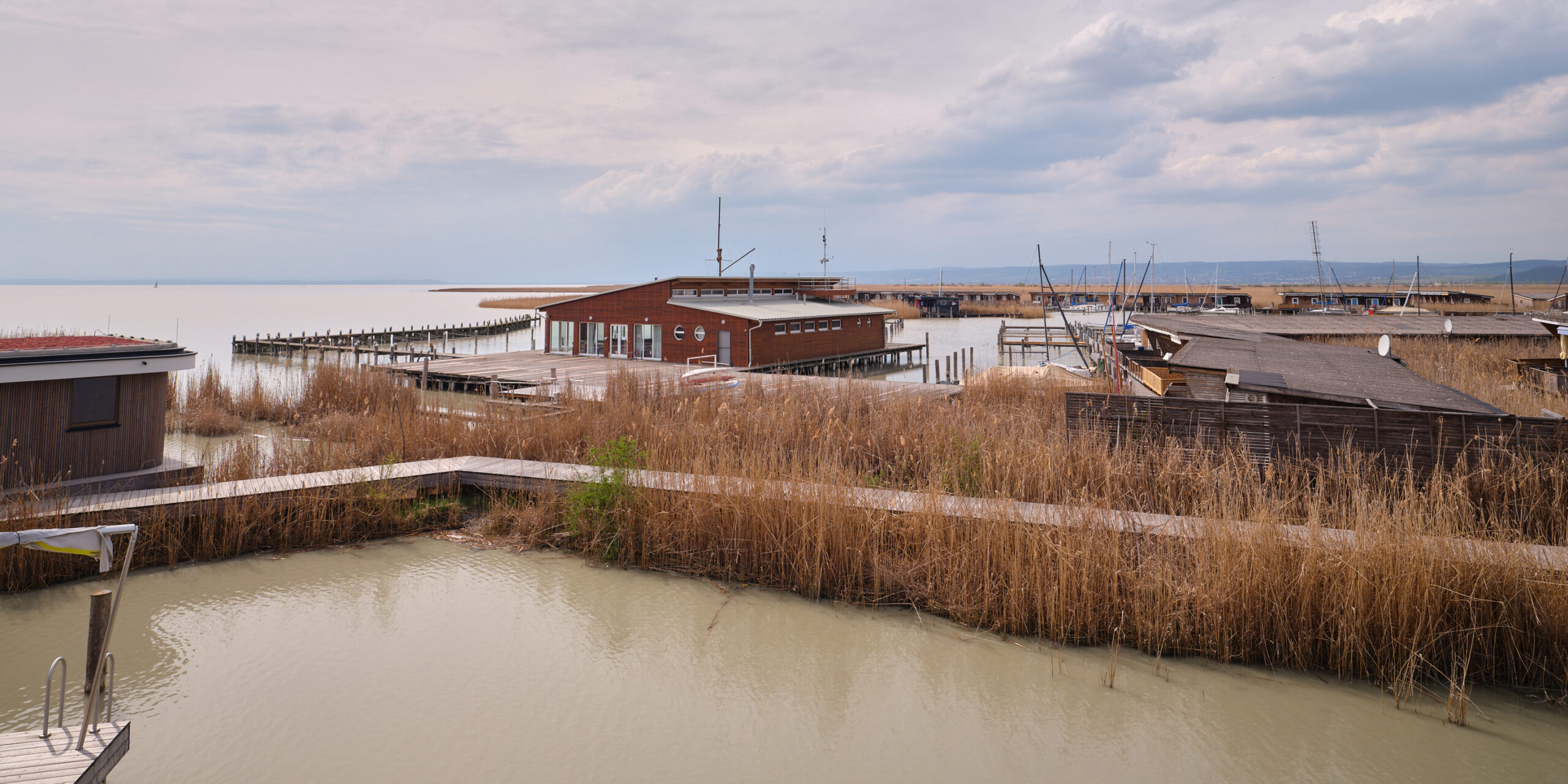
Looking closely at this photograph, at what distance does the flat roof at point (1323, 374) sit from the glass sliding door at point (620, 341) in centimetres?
2450

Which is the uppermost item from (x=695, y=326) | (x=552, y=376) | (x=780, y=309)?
(x=780, y=309)

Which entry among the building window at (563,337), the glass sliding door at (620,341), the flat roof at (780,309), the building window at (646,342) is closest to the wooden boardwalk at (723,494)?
the flat roof at (780,309)

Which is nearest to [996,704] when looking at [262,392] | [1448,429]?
[1448,429]

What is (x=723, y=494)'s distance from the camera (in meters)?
9.41

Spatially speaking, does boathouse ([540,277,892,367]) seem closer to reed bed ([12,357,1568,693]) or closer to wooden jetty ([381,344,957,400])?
wooden jetty ([381,344,957,400])

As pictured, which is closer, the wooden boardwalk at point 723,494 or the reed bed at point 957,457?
the wooden boardwalk at point 723,494

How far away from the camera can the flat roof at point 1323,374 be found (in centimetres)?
1104

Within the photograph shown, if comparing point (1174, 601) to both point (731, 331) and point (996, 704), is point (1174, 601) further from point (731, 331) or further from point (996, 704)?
point (731, 331)

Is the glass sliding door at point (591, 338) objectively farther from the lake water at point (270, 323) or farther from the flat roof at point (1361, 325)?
the flat roof at point (1361, 325)

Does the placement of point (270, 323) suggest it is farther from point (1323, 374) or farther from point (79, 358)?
point (1323, 374)

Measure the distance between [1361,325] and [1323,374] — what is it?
22.3m

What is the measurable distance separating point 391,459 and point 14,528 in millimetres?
4149

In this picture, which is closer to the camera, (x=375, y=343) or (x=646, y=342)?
(x=646, y=342)

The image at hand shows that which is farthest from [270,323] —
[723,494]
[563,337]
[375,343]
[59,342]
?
[723,494]
